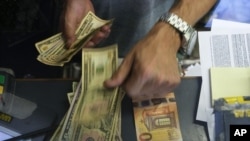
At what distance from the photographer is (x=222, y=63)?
826 millimetres

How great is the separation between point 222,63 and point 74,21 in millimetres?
366

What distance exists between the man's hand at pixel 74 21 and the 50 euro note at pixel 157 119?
0.19 metres

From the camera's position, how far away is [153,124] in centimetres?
75

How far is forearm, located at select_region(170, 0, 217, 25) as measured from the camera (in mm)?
751

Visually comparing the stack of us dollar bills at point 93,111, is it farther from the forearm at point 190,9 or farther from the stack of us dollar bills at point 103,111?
the forearm at point 190,9

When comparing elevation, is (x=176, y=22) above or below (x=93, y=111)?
above

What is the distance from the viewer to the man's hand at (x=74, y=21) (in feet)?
2.74

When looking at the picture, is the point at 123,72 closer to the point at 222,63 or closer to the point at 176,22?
the point at 176,22

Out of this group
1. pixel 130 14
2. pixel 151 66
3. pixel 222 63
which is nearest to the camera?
pixel 151 66

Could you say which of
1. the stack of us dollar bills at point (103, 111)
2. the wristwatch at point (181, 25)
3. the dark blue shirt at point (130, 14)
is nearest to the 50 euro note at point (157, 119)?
the stack of us dollar bills at point (103, 111)

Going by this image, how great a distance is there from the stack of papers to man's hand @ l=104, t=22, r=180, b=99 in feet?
0.39

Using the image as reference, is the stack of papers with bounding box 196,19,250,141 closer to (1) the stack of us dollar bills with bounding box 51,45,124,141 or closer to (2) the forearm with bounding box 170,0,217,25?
(2) the forearm with bounding box 170,0,217,25

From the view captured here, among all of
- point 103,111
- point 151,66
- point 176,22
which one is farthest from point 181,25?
point 103,111

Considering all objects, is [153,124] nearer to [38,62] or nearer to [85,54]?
[85,54]
